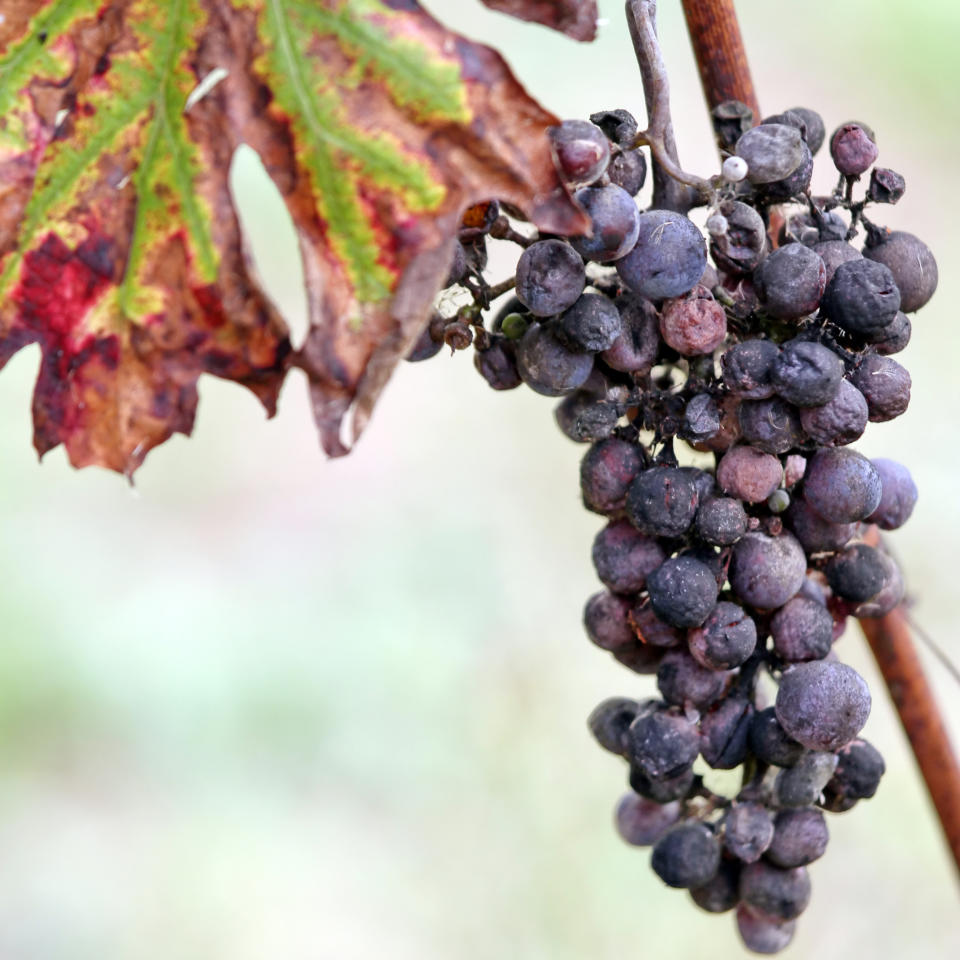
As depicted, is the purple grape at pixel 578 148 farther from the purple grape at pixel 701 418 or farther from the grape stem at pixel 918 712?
the grape stem at pixel 918 712

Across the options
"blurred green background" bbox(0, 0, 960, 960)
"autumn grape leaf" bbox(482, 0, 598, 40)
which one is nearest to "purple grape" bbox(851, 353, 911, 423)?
"autumn grape leaf" bbox(482, 0, 598, 40)

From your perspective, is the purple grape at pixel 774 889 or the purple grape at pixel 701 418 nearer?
the purple grape at pixel 701 418

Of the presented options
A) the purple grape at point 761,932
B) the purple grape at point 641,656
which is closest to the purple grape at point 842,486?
the purple grape at point 641,656

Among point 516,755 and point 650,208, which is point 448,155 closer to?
point 650,208

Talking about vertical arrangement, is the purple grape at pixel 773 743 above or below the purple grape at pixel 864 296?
below

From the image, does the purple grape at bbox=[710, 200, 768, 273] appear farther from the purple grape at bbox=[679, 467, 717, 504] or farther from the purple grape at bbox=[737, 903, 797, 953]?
the purple grape at bbox=[737, 903, 797, 953]

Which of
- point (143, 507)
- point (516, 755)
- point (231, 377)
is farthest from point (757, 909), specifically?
point (143, 507)
